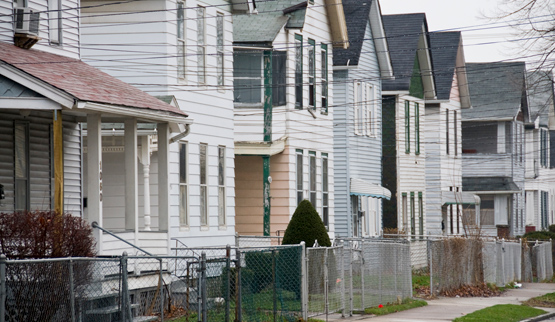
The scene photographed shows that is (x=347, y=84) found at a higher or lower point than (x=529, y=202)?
higher

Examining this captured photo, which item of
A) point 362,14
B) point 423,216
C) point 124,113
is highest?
point 362,14

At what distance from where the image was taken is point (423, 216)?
39625 mm

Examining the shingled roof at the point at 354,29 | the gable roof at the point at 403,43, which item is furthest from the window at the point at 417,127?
the shingled roof at the point at 354,29

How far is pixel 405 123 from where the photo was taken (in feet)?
122

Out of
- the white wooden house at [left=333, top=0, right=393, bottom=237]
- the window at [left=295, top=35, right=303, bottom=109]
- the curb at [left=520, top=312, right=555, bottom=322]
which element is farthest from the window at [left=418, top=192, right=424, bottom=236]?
the curb at [left=520, top=312, right=555, bottom=322]

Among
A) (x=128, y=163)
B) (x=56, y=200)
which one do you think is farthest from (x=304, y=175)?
(x=56, y=200)

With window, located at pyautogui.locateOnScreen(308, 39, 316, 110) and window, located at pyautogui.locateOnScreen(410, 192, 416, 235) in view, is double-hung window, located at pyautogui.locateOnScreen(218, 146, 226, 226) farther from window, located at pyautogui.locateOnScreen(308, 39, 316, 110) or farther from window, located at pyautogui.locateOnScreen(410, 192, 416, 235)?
window, located at pyautogui.locateOnScreen(410, 192, 416, 235)

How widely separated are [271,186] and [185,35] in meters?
6.90

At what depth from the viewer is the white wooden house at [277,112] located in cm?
2544

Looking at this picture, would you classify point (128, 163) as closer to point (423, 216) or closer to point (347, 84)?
point (347, 84)

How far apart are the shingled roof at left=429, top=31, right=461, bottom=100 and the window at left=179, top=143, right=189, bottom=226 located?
21718mm

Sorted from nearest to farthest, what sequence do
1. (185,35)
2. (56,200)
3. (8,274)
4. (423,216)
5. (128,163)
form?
(8,274), (56,200), (128,163), (185,35), (423,216)

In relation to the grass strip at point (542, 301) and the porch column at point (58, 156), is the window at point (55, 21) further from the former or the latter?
the grass strip at point (542, 301)

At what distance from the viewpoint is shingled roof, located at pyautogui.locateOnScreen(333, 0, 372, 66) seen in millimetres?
31469
